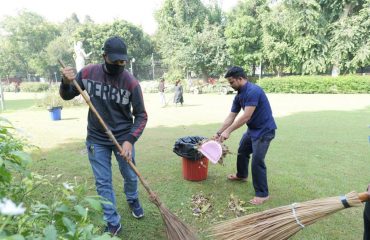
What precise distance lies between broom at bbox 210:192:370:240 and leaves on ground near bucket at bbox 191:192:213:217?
1156mm

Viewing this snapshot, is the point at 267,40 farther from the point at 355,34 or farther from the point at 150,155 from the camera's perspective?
the point at 150,155

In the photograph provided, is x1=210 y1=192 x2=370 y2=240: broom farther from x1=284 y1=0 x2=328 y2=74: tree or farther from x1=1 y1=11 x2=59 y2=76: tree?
x1=1 y1=11 x2=59 y2=76: tree

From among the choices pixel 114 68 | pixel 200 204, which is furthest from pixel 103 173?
pixel 200 204

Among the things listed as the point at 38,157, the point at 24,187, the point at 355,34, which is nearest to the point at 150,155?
the point at 38,157

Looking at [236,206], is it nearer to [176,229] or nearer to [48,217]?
[176,229]

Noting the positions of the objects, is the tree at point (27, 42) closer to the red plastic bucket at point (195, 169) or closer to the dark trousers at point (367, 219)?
the red plastic bucket at point (195, 169)

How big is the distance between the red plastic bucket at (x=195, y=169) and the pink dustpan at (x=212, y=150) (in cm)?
47

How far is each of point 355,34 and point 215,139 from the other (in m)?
27.2

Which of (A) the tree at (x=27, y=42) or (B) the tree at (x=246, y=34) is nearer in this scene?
(B) the tree at (x=246, y=34)

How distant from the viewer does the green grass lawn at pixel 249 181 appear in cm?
350

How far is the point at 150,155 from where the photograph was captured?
636cm

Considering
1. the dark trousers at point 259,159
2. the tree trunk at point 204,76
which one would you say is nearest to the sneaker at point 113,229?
Answer: the dark trousers at point 259,159

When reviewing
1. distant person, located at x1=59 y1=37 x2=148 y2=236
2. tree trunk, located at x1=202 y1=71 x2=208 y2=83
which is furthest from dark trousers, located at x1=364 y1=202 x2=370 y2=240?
tree trunk, located at x1=202 y1=71 x2=208 y2=83

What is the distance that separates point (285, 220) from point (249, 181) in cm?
258
